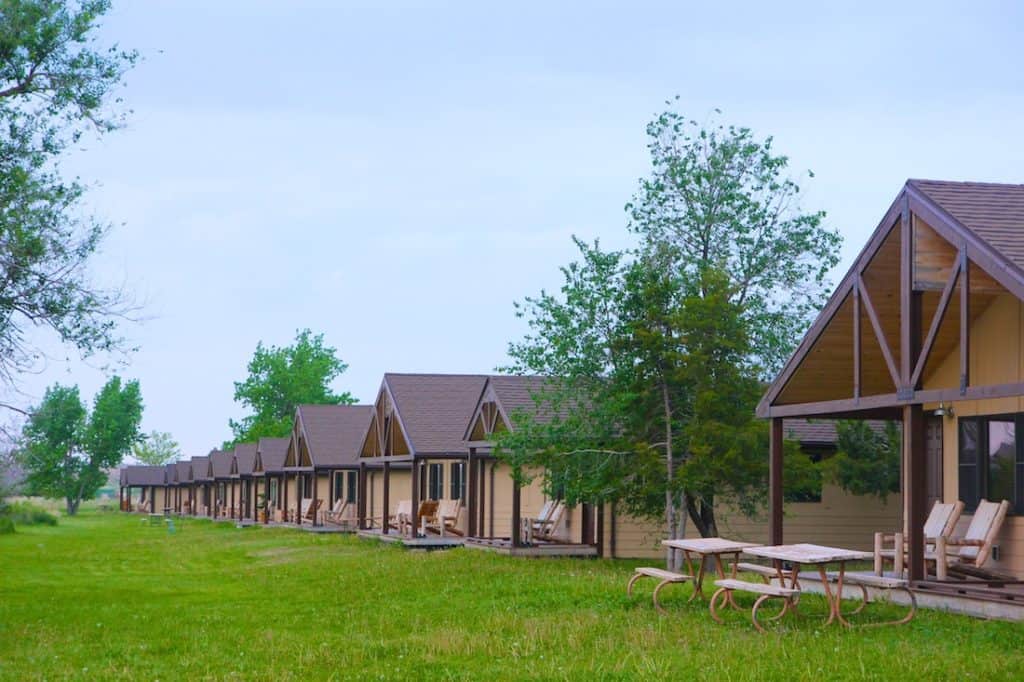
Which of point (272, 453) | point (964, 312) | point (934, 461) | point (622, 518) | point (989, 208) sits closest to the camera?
point (964, 312)

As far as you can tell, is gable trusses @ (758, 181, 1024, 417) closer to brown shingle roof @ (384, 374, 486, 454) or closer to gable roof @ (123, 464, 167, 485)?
brown shingle roof @ (384, 374, 486, 454)

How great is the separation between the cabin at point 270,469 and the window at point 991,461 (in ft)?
132

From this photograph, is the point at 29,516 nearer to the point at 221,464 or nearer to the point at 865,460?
the point at 221,464

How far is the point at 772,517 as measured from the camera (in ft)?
63.4

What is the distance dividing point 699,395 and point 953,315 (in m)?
6.53

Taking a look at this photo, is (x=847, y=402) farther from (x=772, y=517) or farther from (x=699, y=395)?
(x=699, y=395)

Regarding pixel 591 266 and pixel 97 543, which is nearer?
pixel 591 266

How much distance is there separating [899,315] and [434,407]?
20.3 metres

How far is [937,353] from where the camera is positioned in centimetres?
1997

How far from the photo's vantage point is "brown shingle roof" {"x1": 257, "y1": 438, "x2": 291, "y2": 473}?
59.5m

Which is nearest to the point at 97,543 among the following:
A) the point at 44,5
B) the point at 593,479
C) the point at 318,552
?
the point at 318,552

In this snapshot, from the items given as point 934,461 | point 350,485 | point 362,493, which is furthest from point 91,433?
point 934,461

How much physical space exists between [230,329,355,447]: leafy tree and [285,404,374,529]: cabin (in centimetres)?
4826

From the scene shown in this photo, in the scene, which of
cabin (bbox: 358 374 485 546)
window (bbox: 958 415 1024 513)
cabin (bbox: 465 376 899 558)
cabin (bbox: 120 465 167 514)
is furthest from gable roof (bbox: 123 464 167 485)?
window (bbox: 958 415 1024 513)
